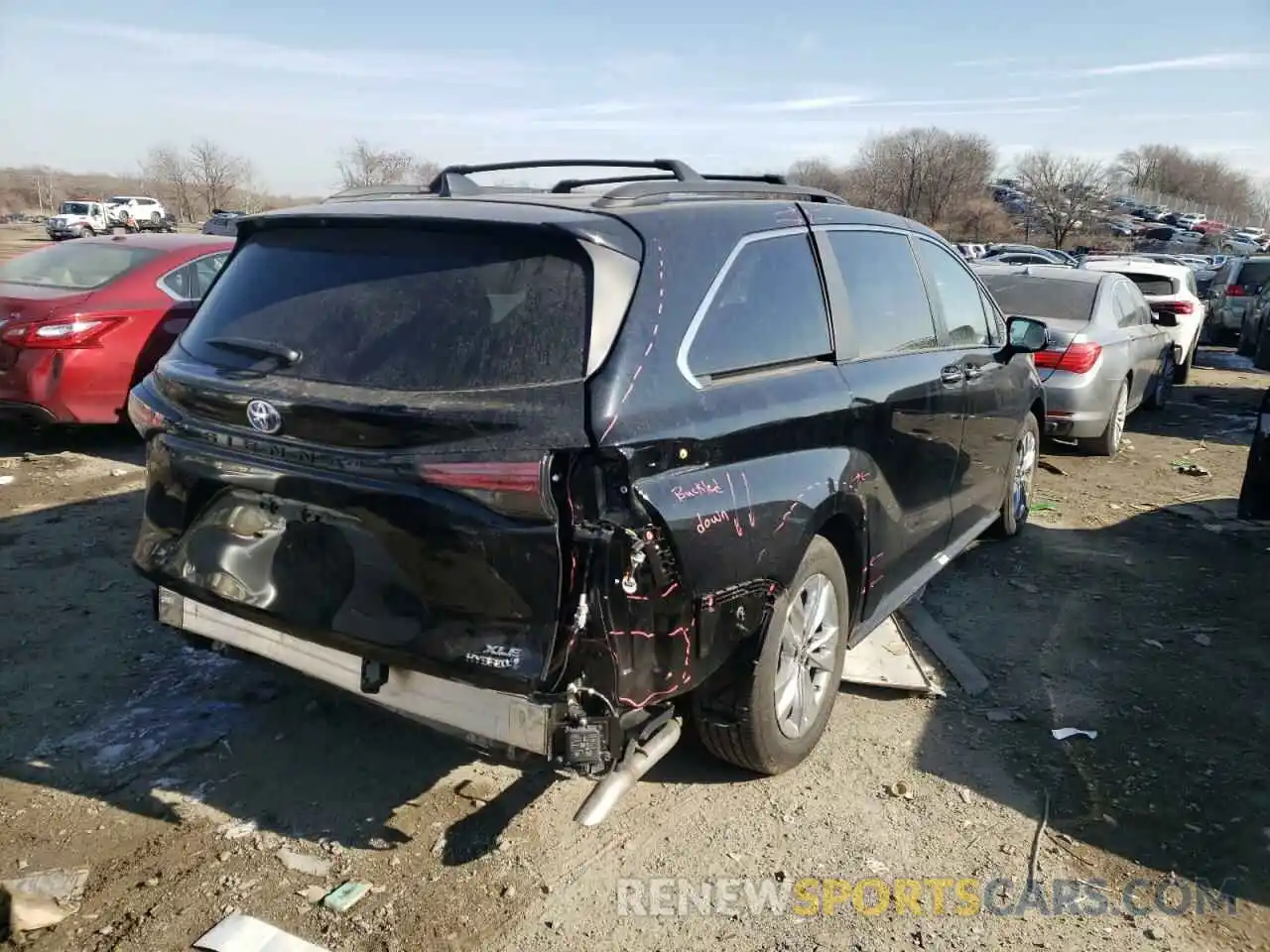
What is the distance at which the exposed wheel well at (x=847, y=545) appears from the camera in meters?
3.38

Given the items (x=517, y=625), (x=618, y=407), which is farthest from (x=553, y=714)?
(x=618, y=407)

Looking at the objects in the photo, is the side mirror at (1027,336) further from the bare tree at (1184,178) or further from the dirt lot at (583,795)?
the bare tree at (1184,178)

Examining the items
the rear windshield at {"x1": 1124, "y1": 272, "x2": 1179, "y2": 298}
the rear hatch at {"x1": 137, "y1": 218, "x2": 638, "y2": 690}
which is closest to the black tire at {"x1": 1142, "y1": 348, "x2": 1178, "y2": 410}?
the rear windshield at {"x1": 1124, "y1": 272, "x2": 1179, "y2": 298}

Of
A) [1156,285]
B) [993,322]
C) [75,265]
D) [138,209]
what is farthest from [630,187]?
[138,209]

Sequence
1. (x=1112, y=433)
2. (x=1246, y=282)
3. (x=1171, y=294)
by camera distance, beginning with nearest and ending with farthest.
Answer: (x=1112, y=433)
(x=1171, y=294)
(x=1246, y=282)

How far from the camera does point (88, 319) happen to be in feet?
23.2

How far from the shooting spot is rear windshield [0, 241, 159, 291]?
24.6 feet

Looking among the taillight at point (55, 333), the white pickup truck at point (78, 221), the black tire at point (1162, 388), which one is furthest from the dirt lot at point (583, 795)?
the white pickup truck at point (78, 221)

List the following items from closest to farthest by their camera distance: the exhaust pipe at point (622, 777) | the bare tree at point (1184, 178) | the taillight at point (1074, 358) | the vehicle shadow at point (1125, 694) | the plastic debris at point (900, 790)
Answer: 1. the exhaust pipe at point (622, 777)
2. the vehicle shadow at point (1125, 694)
3. the plastic debris at point (900, 790)
4. the taillight at point (1074, 358)
5. the bare tree at point (1184, 178)

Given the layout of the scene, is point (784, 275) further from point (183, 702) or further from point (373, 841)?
point (183, 702)

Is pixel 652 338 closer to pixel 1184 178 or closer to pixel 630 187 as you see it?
pixel 630 187

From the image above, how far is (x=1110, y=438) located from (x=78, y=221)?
46.5 metres

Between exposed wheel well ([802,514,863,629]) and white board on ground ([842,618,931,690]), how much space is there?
1.51 feet

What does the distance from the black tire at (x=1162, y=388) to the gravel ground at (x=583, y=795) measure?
6594mm
